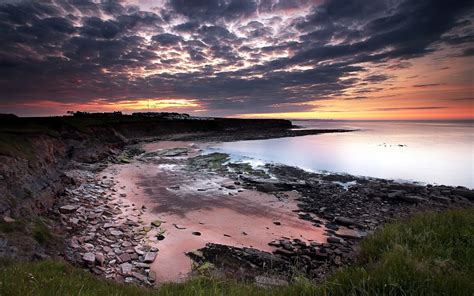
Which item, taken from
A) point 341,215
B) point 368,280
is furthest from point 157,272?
point 341,215

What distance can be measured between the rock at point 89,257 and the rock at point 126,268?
2.90 ft

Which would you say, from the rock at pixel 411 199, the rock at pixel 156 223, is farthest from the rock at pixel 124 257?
the rock at pixel 411 199

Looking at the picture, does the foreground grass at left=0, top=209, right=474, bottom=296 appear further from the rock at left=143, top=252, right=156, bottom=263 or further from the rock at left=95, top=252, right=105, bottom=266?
the rock at left=143, top=252, right=156, bottom=263

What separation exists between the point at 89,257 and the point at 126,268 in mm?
1201

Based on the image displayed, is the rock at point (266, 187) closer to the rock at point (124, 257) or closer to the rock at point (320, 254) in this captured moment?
the rock at point (320, 254)

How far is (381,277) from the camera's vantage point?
156 inches

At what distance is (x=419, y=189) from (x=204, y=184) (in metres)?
16.4

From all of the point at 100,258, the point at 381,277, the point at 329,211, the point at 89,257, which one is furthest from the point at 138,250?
the point at 329,211

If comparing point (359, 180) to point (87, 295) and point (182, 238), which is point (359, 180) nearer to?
point (182, 238)

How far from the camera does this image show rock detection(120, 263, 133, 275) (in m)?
8.08

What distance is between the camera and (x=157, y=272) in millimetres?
8406

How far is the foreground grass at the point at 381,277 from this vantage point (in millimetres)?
3695

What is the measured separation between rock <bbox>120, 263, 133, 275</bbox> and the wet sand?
0.71 metres

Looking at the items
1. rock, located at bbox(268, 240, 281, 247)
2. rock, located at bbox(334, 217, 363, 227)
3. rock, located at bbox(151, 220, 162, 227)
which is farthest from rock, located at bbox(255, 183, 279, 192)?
rock, located at bbox(151, 220, 162, 227)
